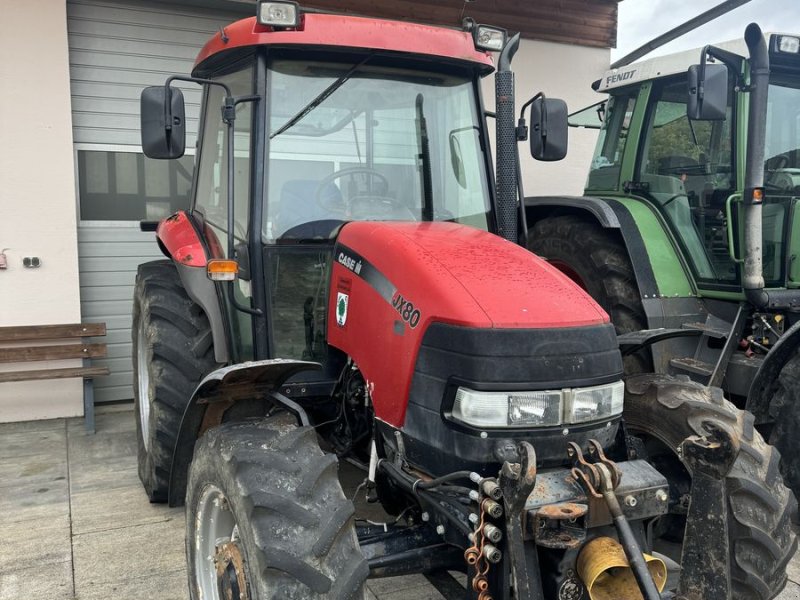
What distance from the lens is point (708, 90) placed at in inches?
140

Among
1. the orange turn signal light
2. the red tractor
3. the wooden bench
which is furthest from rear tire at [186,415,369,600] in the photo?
the wooden bench

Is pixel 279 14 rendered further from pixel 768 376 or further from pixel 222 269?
pixel 768 376

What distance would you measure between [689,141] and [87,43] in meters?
4.62

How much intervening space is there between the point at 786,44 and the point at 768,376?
1.98 m

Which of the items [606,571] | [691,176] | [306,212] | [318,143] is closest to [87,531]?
[306,212]

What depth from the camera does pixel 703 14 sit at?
21.1ft

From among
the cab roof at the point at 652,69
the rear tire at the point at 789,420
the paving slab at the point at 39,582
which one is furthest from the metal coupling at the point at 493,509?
the cab roof at the point at 652,69

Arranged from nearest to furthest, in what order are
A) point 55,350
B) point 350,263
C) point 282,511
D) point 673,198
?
point 282,511 < point 350,263 < point 673,198 < point 55,350

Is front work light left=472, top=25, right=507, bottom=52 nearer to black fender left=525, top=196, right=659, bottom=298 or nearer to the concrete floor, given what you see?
black fender left=525, top=196, right=659, bottom=298

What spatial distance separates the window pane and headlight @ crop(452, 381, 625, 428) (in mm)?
4680

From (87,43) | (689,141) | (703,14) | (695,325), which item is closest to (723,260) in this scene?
(695,325)

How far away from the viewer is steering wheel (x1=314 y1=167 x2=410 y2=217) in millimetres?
2959

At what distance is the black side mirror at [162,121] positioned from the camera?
2953 mm

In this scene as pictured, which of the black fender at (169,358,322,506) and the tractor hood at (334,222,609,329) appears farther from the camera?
the black fender at (169,358,322,506)
